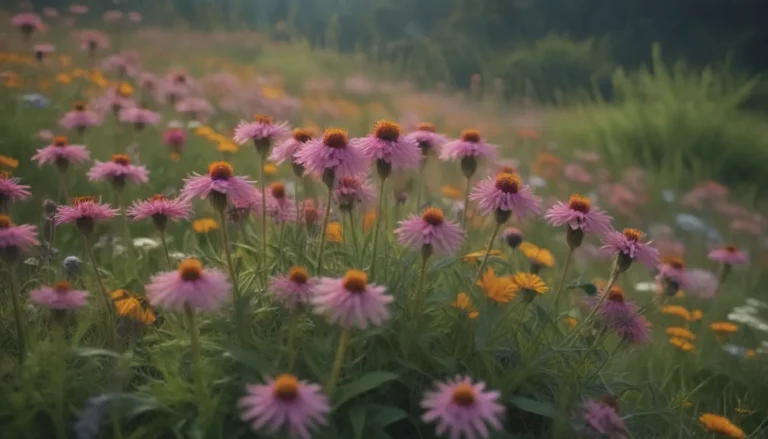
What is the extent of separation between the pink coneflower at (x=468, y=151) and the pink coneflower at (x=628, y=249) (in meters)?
0.34

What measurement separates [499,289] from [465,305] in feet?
0.32

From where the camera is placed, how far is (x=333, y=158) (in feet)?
4.29

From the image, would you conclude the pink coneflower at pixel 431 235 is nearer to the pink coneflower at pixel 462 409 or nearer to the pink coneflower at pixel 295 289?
the pink coneflower at pixel 295 289

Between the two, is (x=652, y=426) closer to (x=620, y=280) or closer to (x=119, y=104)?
(x=620, y=280)

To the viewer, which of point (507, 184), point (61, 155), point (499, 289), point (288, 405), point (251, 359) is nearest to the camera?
point (288, 405)

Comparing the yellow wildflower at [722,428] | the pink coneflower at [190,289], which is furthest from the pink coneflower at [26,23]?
the yellow wildflower at [722,428]

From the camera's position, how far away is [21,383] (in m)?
1.23

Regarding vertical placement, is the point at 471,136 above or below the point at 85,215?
above

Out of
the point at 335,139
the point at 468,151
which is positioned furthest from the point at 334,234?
the point at 335,139

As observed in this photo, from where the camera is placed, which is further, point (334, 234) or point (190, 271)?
point (334, 234)

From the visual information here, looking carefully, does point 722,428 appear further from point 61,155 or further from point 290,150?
point 61,155

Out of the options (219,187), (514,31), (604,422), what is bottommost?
(514,31)

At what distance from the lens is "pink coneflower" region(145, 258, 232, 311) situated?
1.10 m

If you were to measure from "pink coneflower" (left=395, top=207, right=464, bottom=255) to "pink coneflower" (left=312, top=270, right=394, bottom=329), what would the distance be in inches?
7.0
